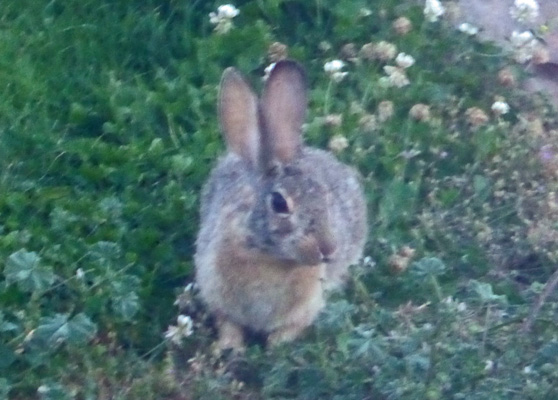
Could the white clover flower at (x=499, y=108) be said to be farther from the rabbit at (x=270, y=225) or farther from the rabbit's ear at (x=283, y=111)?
the rabbit's ear at (x=283, y=111)

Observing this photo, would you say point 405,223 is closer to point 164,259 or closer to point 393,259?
point 393,259

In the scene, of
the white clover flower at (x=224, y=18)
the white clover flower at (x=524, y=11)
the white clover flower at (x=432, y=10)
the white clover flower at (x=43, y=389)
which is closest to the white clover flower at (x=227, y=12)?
the white clover flower at (x=224, y=18)

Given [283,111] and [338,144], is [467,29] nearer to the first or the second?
[338,144]

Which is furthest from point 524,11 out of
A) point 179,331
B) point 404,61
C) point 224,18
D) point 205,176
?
point 179,331

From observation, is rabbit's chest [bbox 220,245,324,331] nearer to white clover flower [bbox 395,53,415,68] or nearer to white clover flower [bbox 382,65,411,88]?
white clover flower [bbox 382,65,411,88]

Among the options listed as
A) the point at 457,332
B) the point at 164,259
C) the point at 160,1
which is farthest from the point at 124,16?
the point at 457,332

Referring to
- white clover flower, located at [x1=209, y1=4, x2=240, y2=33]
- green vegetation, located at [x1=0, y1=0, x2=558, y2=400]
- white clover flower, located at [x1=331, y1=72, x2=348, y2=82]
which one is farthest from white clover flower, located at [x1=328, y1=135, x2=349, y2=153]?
white clover flower, located at [x1=209, y1=4, x2=240, y2=33]
